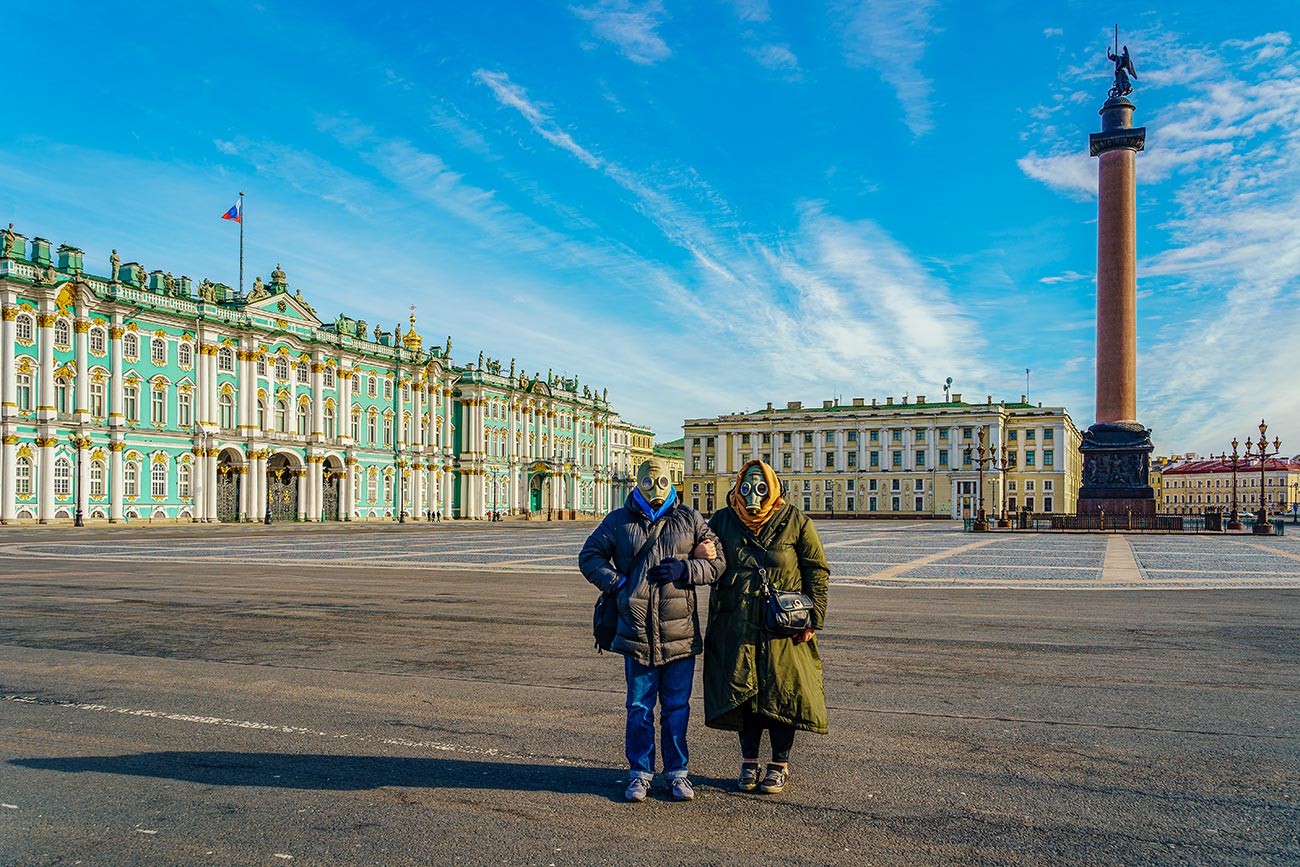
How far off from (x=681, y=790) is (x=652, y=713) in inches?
19.1

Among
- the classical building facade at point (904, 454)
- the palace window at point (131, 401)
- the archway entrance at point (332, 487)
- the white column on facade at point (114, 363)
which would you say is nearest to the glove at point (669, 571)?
the white column on facade at point (114, 363)

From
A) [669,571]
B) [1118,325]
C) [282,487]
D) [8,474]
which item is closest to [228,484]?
[282,487]

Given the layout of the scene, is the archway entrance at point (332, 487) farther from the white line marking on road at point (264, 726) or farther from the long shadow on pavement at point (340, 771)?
the long shadow on pavement at point (340, 771)

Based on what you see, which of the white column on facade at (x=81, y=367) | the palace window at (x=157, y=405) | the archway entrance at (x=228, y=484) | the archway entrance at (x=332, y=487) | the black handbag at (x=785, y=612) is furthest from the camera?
the archway entrance at (x=332, y=487)

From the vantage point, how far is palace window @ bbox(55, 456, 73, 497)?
55.0m

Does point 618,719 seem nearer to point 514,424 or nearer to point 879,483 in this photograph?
point 514,424

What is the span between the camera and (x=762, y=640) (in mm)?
5980

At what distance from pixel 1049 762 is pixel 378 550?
2880 centimetres

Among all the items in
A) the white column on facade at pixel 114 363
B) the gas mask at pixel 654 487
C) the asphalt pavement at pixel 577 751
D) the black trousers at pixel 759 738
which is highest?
the white column on facade at pixel 114 363

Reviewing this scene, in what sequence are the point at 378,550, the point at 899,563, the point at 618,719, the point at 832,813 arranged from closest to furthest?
the point at 832,813 → the point at 618,719 → the point at 899,563 → the point at 378,550

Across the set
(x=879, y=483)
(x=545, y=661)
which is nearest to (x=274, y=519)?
(x=545, y=661)

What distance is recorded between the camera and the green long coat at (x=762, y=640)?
5926mm

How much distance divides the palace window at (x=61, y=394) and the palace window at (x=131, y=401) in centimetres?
329

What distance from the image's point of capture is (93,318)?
189 feet
